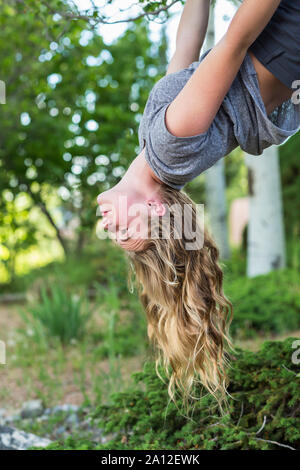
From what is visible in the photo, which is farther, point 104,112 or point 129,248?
point 104,112

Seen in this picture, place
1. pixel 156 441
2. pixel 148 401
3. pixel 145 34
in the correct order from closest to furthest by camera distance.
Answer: pixel 156 441
pixel 148 401
pixel 145 34

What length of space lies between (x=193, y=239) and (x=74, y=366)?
2881 mm

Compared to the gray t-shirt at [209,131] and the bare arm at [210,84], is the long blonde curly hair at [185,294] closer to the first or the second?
the gray t-shirt at [209,131]

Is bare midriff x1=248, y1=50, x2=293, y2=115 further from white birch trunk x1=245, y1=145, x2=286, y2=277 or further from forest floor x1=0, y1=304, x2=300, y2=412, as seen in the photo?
white birch trunk x1=245, y1=145, x2=286, y2=277

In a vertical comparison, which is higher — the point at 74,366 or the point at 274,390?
the point at 274,390

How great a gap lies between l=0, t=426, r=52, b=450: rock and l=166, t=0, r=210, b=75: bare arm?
1985 mm

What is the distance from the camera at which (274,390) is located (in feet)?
7.26

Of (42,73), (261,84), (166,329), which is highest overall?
(42,73)

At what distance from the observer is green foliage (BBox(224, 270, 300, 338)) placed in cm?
472

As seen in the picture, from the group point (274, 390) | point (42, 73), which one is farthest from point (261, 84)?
point (42, 73)

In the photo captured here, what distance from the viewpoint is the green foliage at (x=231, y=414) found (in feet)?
6.95

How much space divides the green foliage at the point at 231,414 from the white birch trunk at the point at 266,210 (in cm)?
328
